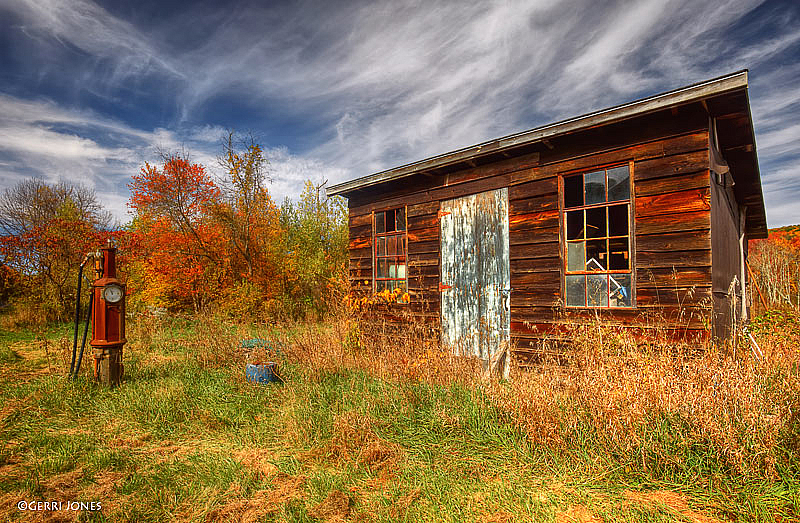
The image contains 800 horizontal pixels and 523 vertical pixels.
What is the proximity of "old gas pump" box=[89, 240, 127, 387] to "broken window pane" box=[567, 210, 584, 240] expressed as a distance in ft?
21.8

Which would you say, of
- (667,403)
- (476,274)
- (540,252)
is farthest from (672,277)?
(476,274)

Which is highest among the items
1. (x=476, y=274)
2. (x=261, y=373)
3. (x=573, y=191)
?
(x=573, y=191)

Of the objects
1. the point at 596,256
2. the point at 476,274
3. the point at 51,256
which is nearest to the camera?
the point at 596,256

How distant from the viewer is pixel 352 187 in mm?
8094

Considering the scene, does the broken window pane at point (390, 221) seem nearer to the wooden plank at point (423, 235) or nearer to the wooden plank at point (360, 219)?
the wooden plank at point (360, 219)

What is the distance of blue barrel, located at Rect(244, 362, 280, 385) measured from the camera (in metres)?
5.13

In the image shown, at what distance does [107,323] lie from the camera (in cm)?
562

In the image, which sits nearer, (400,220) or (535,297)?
(535,297)

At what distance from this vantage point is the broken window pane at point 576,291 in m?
5.02

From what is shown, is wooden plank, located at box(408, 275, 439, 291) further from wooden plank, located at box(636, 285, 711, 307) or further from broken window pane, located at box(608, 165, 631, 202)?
wooden plank, located at box(636, 285, 711, 307)

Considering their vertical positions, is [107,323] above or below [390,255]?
below

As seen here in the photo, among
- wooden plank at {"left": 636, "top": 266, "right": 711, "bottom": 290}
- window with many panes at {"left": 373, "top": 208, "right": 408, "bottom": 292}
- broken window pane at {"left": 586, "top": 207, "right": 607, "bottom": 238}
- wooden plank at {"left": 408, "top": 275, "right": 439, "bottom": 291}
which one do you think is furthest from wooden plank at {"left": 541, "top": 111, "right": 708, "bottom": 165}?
window with many panes at {"left": 373, "top": 208, "right": 408, "bottom": 292}

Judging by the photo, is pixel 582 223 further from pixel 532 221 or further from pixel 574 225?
pixel 532 221

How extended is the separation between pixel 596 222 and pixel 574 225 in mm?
274
